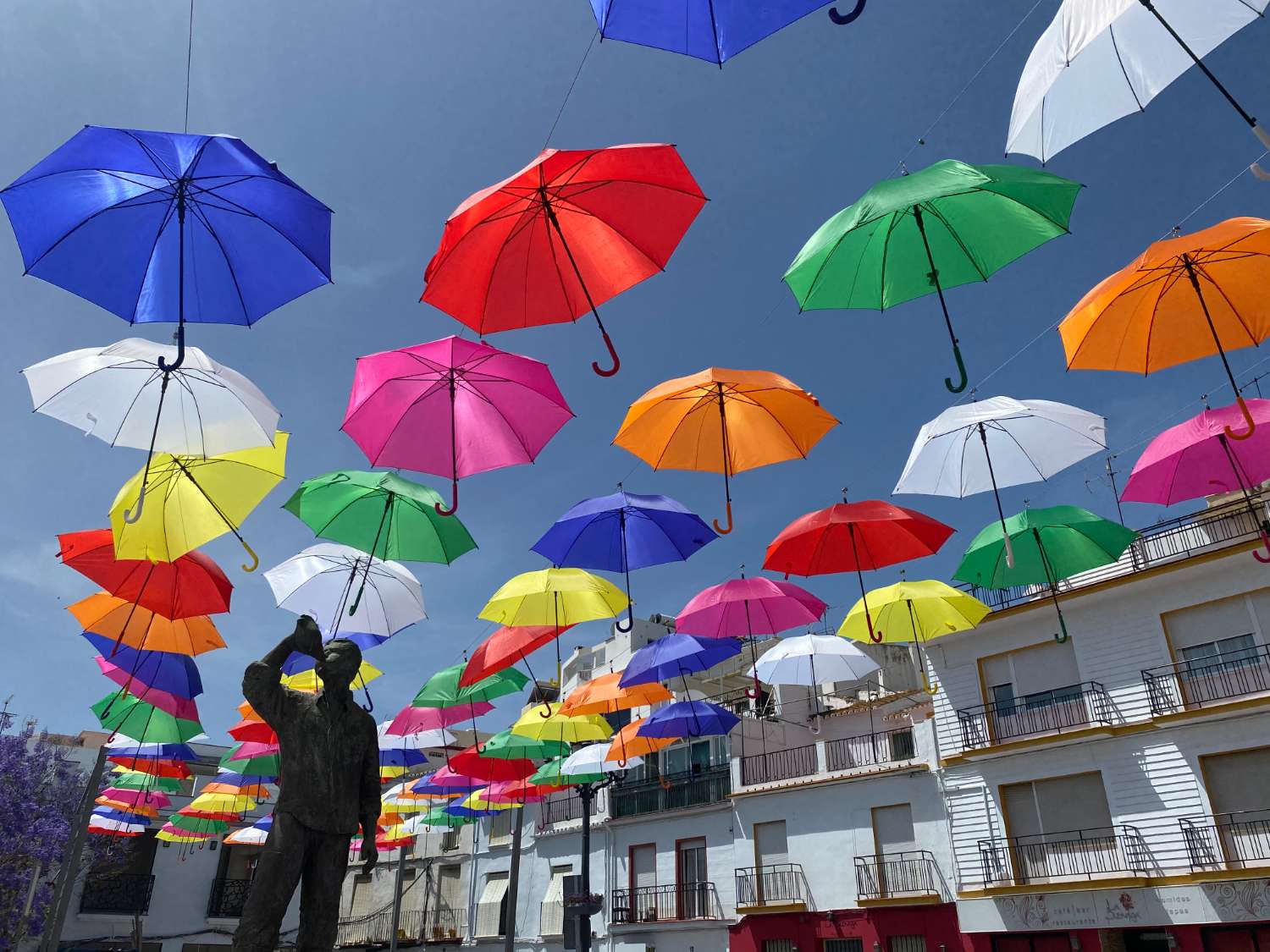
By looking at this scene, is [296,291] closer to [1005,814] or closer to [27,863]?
[1005,814]

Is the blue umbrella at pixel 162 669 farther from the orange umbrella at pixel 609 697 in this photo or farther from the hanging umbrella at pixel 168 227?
the hanging umbrella at pixel 168 227

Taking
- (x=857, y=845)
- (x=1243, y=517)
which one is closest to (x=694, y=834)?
(x=857, y=845)

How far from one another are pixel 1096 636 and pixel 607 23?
20257 millimetres

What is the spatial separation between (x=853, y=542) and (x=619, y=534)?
3297mm

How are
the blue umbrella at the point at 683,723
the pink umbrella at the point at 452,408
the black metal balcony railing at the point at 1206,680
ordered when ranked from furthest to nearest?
the blue umbrella at the point at 683,723 < the black metal balcony railing at the point at 1206,680 < the pink umbrella at the point at 452,408

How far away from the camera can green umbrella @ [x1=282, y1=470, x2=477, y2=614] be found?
11.6 m

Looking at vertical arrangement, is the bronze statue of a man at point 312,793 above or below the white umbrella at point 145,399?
below

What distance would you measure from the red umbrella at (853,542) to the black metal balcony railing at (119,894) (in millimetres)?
36060

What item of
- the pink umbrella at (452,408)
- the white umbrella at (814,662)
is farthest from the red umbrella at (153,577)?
the white umbrella at (814,662)

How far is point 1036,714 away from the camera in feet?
70.7

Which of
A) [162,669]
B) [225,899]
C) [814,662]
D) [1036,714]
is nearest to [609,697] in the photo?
[814,662]

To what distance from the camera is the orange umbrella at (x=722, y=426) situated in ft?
35.1

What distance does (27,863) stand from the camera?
29.1 metres

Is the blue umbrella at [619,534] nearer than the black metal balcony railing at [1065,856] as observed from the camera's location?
Yes
